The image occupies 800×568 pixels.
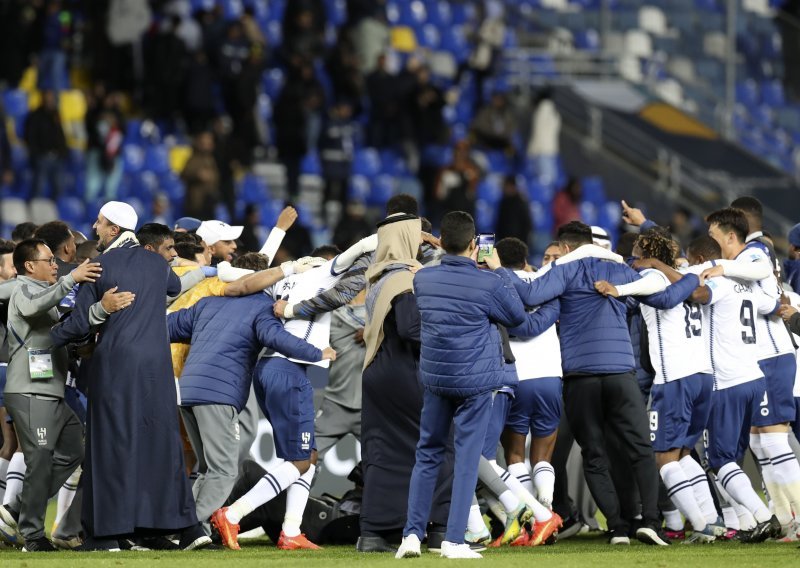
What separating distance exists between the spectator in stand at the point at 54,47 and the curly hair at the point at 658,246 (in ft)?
42.0

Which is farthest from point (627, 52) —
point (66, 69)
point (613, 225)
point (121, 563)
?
point (121, 563)

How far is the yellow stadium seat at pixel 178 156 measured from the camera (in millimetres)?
21125

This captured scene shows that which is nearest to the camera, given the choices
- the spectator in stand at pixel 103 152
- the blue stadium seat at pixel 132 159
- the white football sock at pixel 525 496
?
the white football sock at pixel 525 496

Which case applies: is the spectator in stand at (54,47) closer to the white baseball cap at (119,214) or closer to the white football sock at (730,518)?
the white baseball cap at (119,214)

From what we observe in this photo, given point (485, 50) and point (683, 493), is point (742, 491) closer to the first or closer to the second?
point (683, 493)

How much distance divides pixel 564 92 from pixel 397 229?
1690cm

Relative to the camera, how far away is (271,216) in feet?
67.2

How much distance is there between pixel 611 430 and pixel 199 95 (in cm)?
1206

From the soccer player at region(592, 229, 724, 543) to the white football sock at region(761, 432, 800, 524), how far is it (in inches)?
19.8

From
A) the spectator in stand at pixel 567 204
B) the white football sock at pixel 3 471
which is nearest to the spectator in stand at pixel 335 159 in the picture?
the spectator in stand at pixel 567 204

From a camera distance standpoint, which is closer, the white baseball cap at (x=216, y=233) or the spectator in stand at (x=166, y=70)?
the white baseball cap at (x=216, y=233)

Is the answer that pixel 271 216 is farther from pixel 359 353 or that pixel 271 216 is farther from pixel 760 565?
pixel 760 565

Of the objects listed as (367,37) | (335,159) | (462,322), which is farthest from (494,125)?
(462,322)

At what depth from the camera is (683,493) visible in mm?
10336
